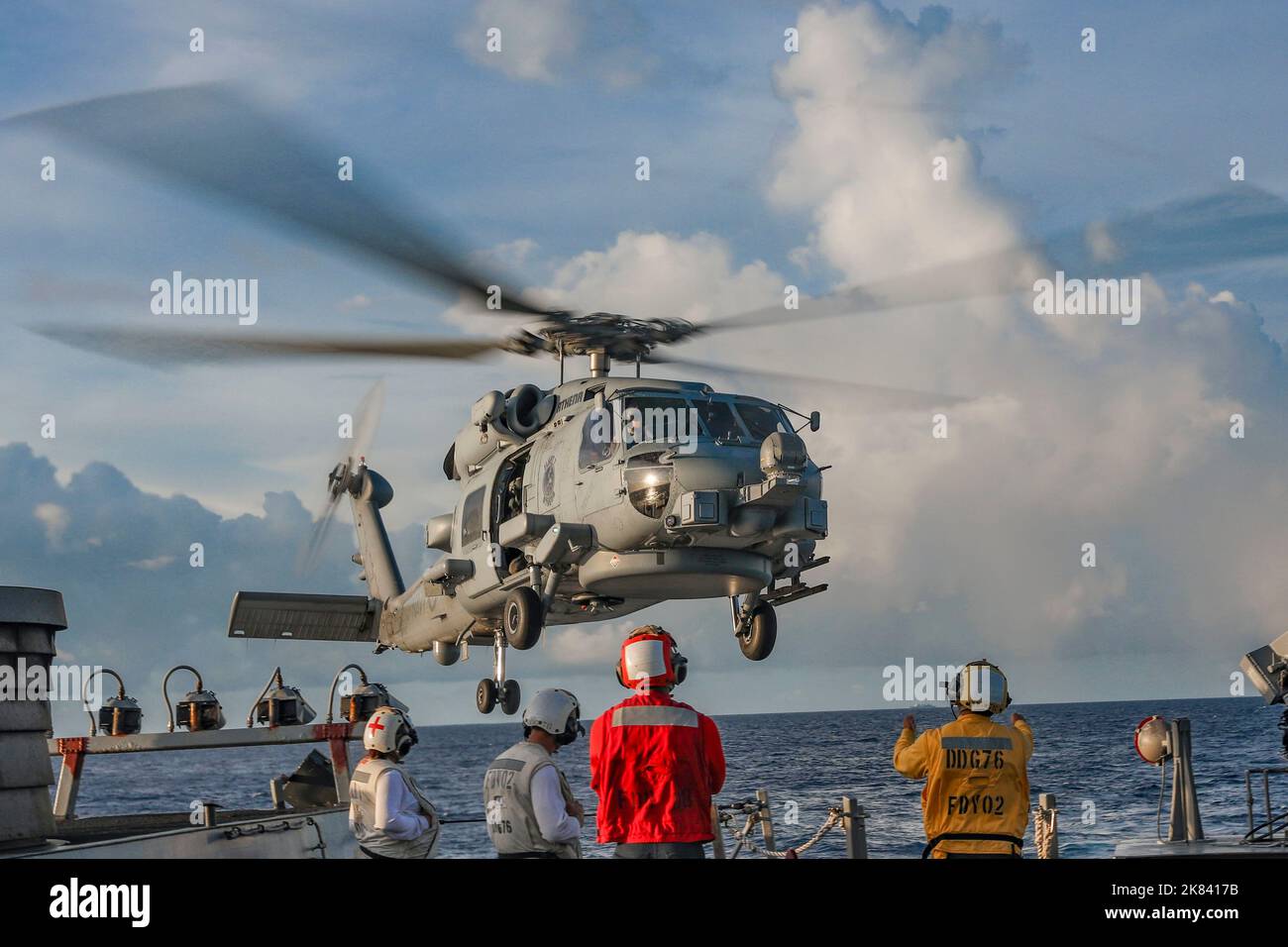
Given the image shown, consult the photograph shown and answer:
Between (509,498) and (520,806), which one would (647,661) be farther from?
(509,498)

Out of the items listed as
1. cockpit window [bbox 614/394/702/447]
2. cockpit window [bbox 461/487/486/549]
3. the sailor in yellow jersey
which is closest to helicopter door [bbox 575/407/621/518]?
cockpit window [bbox 614/394/702/447]

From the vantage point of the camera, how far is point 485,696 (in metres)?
21.1

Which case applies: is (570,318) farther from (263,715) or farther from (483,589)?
(263,715)

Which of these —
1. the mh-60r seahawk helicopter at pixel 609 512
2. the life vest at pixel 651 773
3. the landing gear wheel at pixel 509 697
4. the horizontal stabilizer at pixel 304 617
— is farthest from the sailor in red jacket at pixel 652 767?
the horizontal stabilizer at pixel 304 617

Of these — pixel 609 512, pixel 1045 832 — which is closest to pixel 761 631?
pixel 609 512

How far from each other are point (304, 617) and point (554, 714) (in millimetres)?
16803

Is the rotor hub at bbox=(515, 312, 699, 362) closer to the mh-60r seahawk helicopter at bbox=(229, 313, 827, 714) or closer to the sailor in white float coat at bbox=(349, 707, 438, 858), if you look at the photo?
the mh-60r seahawk helicopter at bbox=(229, 313, 827, 714)

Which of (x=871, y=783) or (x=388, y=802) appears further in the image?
(x=871, y=783)

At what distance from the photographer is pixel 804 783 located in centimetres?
5812

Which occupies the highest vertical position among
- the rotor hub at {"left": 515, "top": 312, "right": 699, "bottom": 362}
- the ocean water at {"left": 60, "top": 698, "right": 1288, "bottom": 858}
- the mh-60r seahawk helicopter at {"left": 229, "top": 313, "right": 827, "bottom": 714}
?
the rotor hub at {"left": 515, "top": 312, "right": 699, "bottom": 362}

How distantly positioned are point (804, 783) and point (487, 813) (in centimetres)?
5269

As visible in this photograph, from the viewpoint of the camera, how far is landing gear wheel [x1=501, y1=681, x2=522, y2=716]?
2066 centimetres

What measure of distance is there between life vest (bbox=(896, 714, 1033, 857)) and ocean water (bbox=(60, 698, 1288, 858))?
244 inches

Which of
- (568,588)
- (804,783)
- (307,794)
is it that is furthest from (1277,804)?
(307,794)
